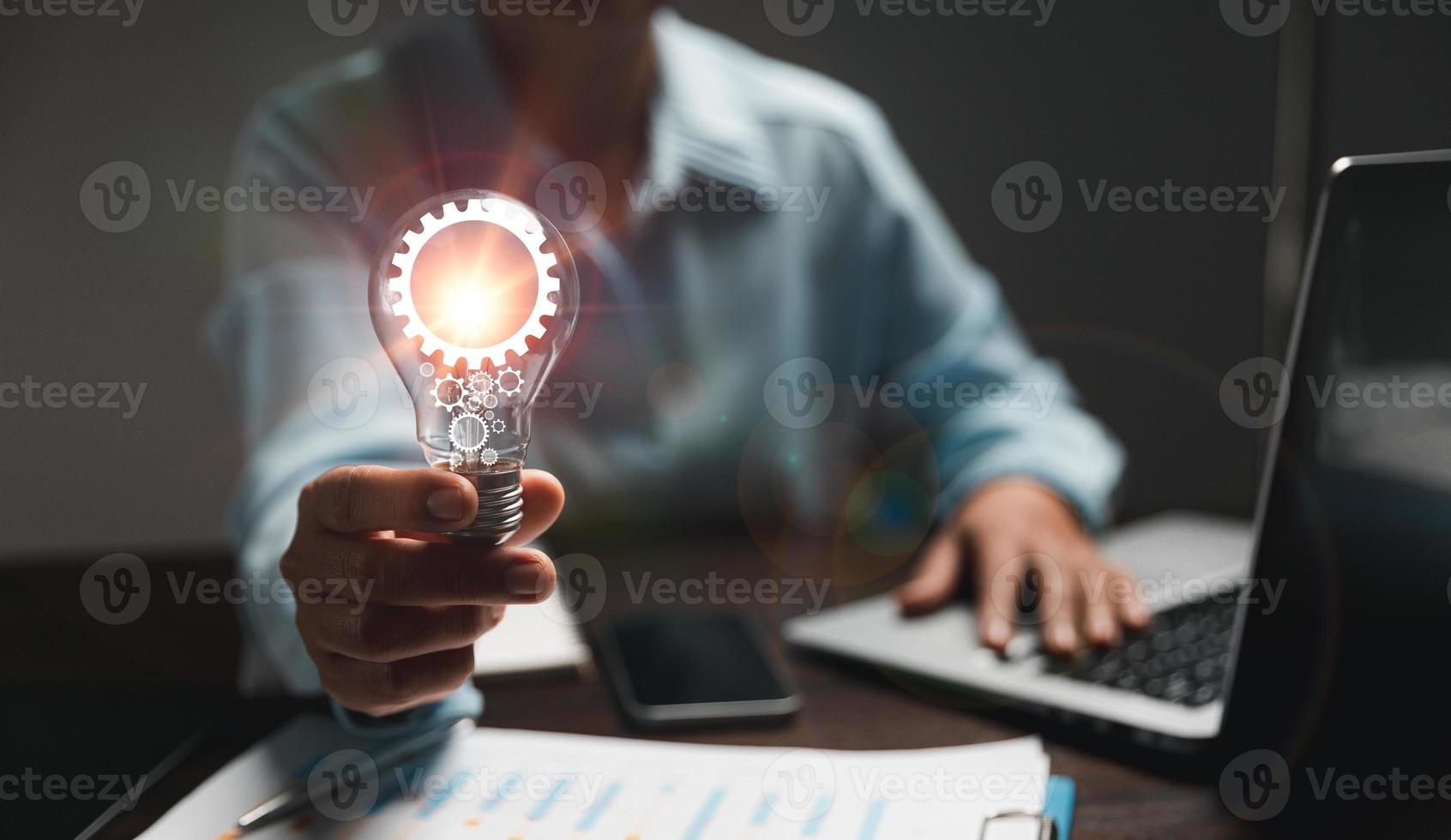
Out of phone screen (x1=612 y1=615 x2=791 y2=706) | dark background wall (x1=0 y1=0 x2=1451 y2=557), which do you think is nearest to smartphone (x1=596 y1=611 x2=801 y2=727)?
phone screen (x1=612 y1=615 x2=791 y2=706)

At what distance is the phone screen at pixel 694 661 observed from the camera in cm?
51

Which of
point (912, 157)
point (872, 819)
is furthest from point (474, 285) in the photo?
point (912, 157)

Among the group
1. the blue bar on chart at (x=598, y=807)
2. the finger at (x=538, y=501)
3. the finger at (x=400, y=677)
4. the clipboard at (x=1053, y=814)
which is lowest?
the clipboard at (x=1053, y=814)

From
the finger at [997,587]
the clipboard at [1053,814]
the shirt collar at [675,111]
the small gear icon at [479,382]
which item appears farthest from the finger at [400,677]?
the shirt collar at [675,111]

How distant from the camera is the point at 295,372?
696 mm

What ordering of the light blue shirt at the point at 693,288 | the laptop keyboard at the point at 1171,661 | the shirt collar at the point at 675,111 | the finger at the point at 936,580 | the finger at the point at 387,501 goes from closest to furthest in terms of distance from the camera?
1. the finger at the point at 387,501
2. the laptop keyboard at the point at 1171,661
3. the finger at the point at 936,580
4. the light blue shirt at the point at 693,288
5. the shirt collar at the point at 675,111

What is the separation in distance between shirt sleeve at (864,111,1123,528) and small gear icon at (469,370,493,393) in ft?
1.76

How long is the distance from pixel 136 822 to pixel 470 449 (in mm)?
209

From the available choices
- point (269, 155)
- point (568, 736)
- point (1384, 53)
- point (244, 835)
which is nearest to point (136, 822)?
point (244, 835)

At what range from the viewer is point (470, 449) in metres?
0.37

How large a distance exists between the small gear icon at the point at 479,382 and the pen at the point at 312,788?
0.18 meters

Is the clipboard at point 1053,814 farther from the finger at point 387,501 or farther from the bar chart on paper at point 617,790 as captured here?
the finger at point 387,501

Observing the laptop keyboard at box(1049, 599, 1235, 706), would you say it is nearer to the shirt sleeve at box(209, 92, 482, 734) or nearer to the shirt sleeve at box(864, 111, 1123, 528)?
the shirt sleeve at box(864, 111, 1123, 528)

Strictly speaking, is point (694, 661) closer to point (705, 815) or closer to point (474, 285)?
point (705, 815)
